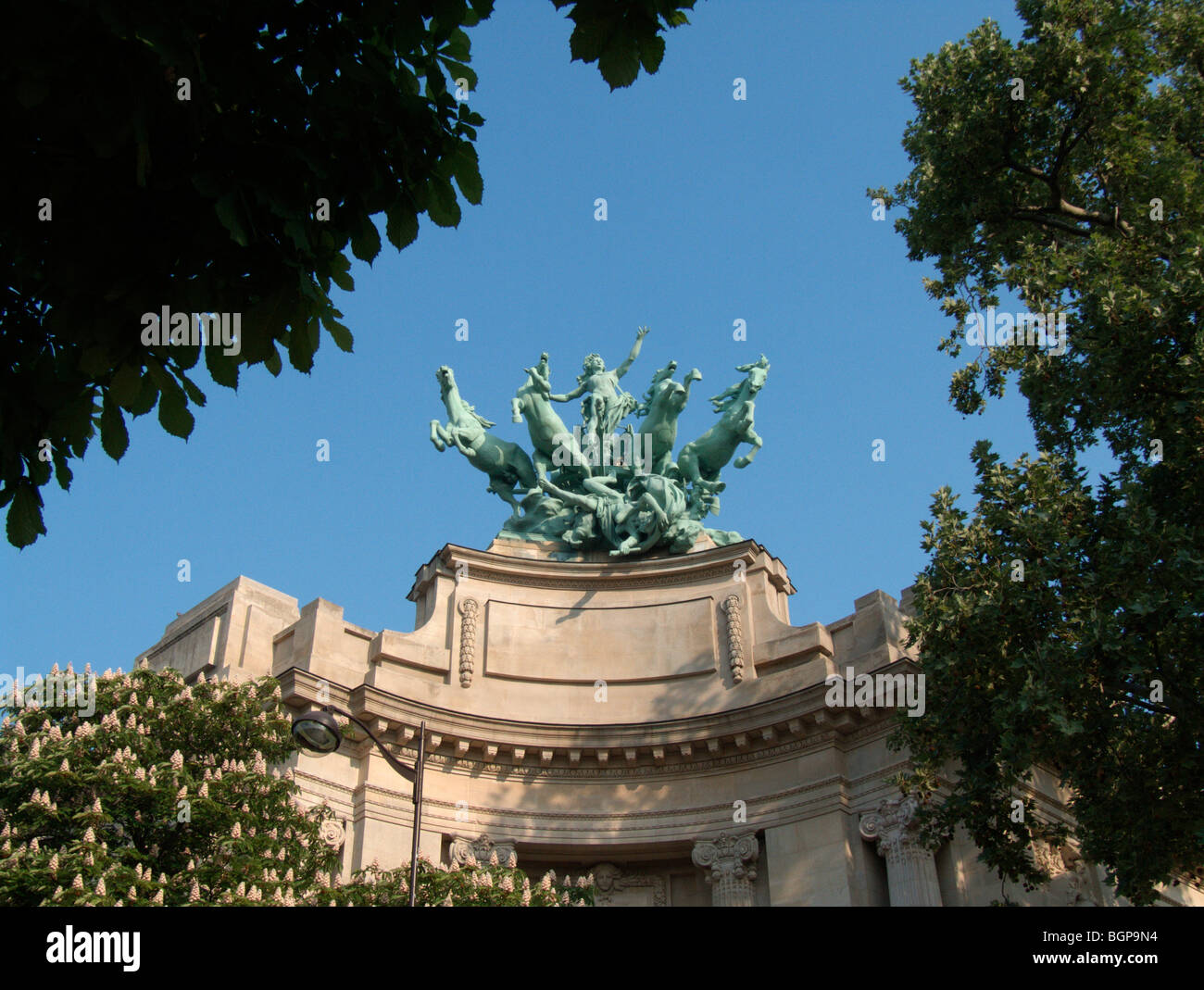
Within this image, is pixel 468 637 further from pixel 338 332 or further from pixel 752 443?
pixel 338 332

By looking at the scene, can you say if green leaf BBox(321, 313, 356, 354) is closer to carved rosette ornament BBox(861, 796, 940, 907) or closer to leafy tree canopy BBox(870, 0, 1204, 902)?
leafy tree canopy BBox(870, 0, 1204, 902)

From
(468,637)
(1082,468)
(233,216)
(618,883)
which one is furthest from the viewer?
(468,637)

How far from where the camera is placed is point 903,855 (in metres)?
22.1

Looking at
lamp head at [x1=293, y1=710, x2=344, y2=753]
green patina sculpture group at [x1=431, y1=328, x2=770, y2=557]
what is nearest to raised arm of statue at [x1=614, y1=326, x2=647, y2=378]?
green patina sculpture group at [x1=431, y1=328, x2=770, y2=557]

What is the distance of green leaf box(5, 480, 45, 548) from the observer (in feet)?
22.9

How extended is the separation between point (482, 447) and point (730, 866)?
11433 mm

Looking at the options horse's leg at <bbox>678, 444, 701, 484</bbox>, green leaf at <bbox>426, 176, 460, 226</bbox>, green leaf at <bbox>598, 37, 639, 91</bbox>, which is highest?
horse's leg at <bbox>678, 444, 701, 484</bbox>

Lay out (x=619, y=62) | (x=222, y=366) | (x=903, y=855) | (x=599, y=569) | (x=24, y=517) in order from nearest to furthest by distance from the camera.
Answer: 1. (x=619, y=62)
2. (x=222, y=366)
3. (x=24, y=517)
4. (x=903, y=855)
5. (x=599, y=569)

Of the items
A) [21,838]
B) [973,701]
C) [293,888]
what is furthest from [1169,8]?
[21,838]

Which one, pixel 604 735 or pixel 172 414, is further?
pixel 604 735

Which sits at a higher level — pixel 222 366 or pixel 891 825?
pixel 222 366

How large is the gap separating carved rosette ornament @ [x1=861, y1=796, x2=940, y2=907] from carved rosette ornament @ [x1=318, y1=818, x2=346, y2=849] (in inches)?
358

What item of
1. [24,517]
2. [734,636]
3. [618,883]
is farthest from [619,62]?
[618,883]
